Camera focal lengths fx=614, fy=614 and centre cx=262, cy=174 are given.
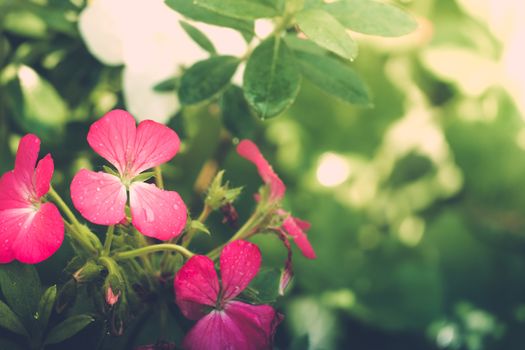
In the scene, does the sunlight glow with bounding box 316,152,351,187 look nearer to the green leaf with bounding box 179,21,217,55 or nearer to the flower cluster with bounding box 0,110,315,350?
the green leaf with bounding box 179,21,217,55

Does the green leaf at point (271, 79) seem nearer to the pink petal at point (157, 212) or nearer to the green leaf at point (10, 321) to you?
the pink petal at point (157, 212)

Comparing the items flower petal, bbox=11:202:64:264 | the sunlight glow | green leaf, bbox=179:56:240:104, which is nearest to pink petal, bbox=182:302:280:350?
flower petal, bbox=11:202:64:264

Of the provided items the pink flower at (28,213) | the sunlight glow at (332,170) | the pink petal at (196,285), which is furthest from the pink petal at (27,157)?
the sunlight glow at (332,170)

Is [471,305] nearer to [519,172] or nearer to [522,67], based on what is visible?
[519,172]

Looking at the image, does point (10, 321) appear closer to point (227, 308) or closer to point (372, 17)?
point (227, 308)

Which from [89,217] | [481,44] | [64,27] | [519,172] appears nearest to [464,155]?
[519,172]
